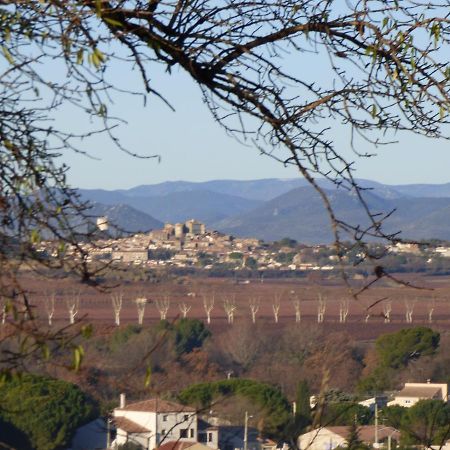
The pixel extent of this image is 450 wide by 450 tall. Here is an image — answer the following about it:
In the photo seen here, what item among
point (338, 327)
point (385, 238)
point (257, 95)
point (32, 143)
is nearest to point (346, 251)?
point (385, 238)

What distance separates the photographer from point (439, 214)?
112 metres

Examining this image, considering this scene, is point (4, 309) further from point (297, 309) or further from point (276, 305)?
point (276, 305)

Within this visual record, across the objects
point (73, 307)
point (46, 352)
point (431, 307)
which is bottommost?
point (431, 307)

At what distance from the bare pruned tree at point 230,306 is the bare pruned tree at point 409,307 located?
5.97 m

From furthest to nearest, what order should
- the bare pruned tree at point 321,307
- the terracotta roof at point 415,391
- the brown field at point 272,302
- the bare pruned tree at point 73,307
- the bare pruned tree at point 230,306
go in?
1. the bare pruned tree at point 230,306
2. the bare pruned tree at point 321,307
3. the brown field at point 272,302
4. the terracotta roof at point 415,391
5. the bare pruned tree at point 73,307

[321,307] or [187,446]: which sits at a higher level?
[187,446]

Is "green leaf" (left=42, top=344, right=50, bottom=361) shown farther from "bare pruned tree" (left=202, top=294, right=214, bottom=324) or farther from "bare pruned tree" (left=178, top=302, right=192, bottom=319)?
"bare pruned tree" (left=178, top=302, right=192, bottom=319)

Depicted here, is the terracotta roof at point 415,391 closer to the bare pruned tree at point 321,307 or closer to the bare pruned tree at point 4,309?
the bare pruned tree at point 4,309

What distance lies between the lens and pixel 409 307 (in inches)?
1736

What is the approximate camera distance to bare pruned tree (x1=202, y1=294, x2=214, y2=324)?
41.7 metres

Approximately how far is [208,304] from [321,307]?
4460 millimetres

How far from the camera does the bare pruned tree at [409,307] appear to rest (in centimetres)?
3980

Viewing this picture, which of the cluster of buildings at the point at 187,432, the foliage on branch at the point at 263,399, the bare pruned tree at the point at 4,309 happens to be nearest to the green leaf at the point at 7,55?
the bare pruned tree at the point at 4,309

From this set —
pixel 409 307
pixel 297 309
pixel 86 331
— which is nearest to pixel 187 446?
pixel 86 331
